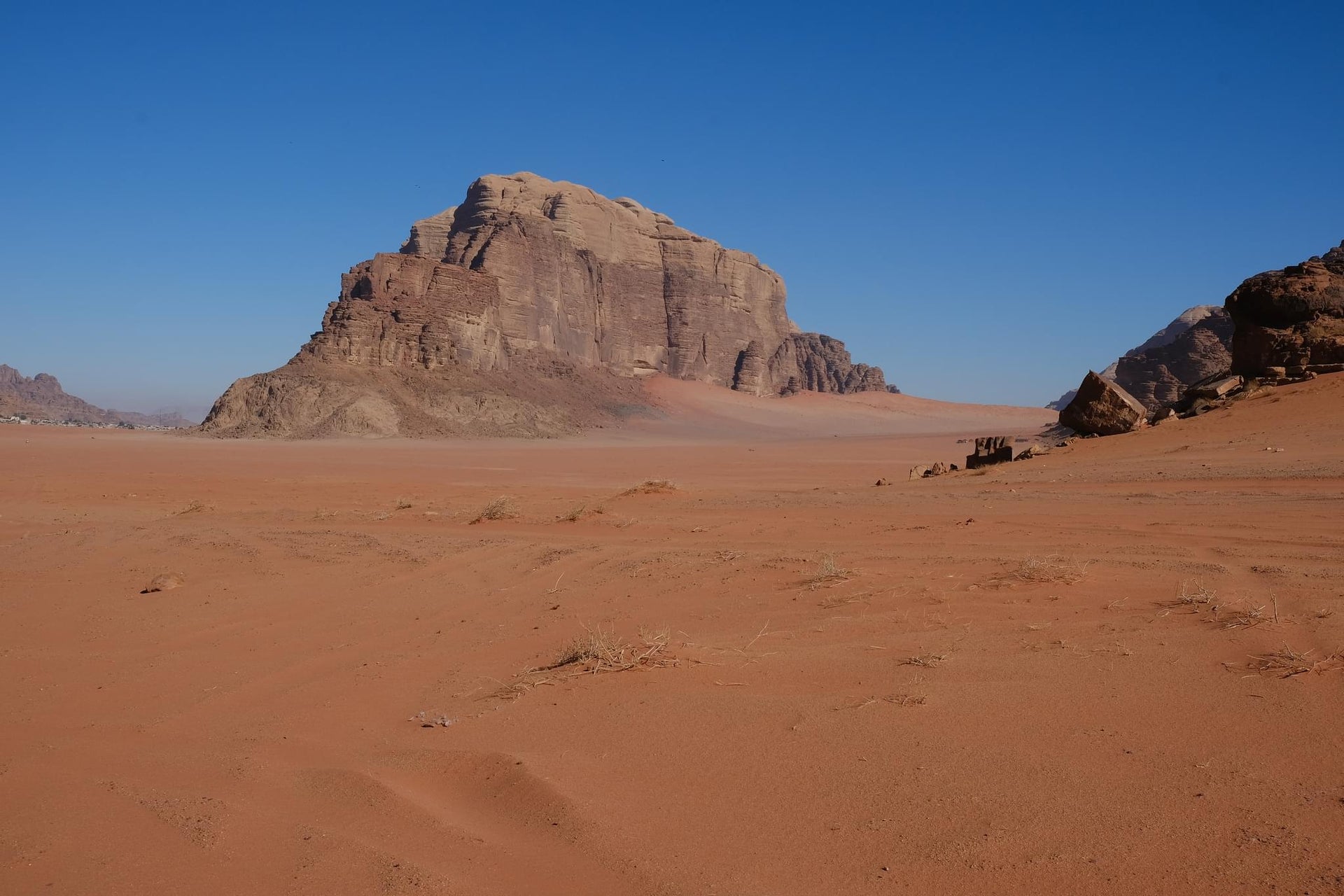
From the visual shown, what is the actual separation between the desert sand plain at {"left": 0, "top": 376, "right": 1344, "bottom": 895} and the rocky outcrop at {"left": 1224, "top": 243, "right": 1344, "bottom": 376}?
32.8 feet

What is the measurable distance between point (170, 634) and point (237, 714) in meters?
2.44

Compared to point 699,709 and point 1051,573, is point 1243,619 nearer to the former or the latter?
point 1051,573

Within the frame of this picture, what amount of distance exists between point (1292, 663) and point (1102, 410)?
1585cm

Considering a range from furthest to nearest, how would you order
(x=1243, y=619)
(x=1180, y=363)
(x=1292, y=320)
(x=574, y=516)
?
(x=1180, y=363) → (x=1292, y=320) → (x=574, y=516) → (x=1243, y=619)

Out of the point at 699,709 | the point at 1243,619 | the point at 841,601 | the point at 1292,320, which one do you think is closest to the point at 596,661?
the point at 699,709

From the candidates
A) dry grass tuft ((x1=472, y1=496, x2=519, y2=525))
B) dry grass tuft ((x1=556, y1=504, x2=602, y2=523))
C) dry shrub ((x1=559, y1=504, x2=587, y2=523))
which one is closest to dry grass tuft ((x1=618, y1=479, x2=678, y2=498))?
dry grass tuft ((x1=556, y1=504, x2=602, y2=523))

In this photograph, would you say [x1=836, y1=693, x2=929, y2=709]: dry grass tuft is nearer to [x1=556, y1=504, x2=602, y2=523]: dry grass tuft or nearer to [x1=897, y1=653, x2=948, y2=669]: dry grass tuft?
[x1=897, y1=653, x2=948, y2=669]: dry grass tuft

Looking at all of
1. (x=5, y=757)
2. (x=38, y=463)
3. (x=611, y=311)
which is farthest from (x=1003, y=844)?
(x=611, y=311)

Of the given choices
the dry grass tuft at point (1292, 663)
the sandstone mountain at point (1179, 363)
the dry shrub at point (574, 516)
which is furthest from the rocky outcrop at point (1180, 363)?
the dry grass tuft at point (1292, 663)

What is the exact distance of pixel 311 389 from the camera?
192ft

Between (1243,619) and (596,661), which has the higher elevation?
(1243,619)

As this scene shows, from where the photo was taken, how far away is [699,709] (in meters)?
4.29

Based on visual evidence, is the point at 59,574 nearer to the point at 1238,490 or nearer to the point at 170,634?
the point at 170,634

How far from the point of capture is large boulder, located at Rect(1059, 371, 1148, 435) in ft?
59.4
